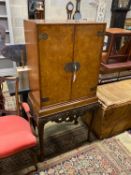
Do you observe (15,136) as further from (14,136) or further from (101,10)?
(101,10)

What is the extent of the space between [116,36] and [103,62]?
1.02 ft

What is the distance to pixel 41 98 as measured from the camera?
1310 mm

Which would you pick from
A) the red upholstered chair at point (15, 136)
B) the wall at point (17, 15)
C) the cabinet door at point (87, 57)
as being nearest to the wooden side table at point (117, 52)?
the cabinet door at point (87, 57)

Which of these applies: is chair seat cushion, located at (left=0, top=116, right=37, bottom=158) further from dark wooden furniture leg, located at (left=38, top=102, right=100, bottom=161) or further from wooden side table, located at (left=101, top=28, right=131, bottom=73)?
wooden side table, located at (left=101, top=28, right=131, bottom=73)

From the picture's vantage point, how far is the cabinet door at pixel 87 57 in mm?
1236

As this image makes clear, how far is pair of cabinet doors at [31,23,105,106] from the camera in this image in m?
1.14

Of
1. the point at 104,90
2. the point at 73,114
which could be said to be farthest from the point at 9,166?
the point at 104,90

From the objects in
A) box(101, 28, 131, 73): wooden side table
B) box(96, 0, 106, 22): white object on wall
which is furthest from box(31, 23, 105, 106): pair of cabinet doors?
box(96, 0, 106, 22): white object on wall

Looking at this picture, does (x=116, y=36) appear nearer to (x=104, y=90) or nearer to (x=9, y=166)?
(x=104, y=90)

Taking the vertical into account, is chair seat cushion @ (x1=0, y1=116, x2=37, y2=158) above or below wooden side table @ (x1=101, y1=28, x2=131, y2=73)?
below

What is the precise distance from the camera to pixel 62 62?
126 centimetres

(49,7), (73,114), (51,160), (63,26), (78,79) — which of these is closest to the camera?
(63,26)

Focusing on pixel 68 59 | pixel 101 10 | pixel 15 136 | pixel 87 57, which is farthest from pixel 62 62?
pixel 101 10

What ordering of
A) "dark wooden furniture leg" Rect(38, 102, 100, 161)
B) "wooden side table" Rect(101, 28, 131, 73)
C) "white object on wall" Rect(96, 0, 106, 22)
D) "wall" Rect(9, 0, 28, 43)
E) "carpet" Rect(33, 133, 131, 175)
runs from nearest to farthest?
"dark wooden furniture leg" Rect(38, 102, 100, 161)
"carpet" Rect(33, 133, 131, 175)
"wooden side table" Rect(101, 28, 131, 73)
"wall" Rect(9, 0, 28, 43)
"white object on wall" Rect(96, 0, 106, 22)
